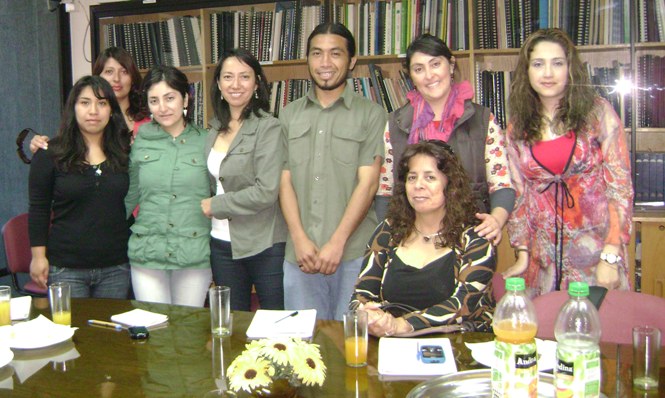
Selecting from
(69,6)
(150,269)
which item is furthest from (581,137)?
(69,6)

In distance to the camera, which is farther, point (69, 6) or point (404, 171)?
point (69, 6)

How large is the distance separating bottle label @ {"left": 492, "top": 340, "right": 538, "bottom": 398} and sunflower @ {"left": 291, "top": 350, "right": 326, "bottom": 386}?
0.38 meters

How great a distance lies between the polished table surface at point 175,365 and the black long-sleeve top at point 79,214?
758 mm

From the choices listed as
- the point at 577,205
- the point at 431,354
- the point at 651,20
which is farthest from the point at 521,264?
the point at 651,20

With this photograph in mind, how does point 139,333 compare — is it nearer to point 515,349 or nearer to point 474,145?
point 515,349

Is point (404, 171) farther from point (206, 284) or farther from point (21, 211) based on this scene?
point (21, 211)

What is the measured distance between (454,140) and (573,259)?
0.63 meters

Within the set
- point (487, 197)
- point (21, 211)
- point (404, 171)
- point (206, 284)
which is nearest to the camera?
point (404, 171)

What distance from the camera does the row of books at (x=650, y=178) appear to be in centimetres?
346

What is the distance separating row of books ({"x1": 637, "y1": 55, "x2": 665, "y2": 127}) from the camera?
3.45 metres

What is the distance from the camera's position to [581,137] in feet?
7.52

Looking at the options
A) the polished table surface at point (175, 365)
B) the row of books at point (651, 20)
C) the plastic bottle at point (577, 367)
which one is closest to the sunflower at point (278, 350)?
the polished table surface at point (175, 365)

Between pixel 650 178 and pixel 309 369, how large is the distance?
285 cm

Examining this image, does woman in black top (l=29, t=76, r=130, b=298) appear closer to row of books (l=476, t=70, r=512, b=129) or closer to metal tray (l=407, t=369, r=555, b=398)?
metal tray (l=407, t=369, r=555, b=398)
